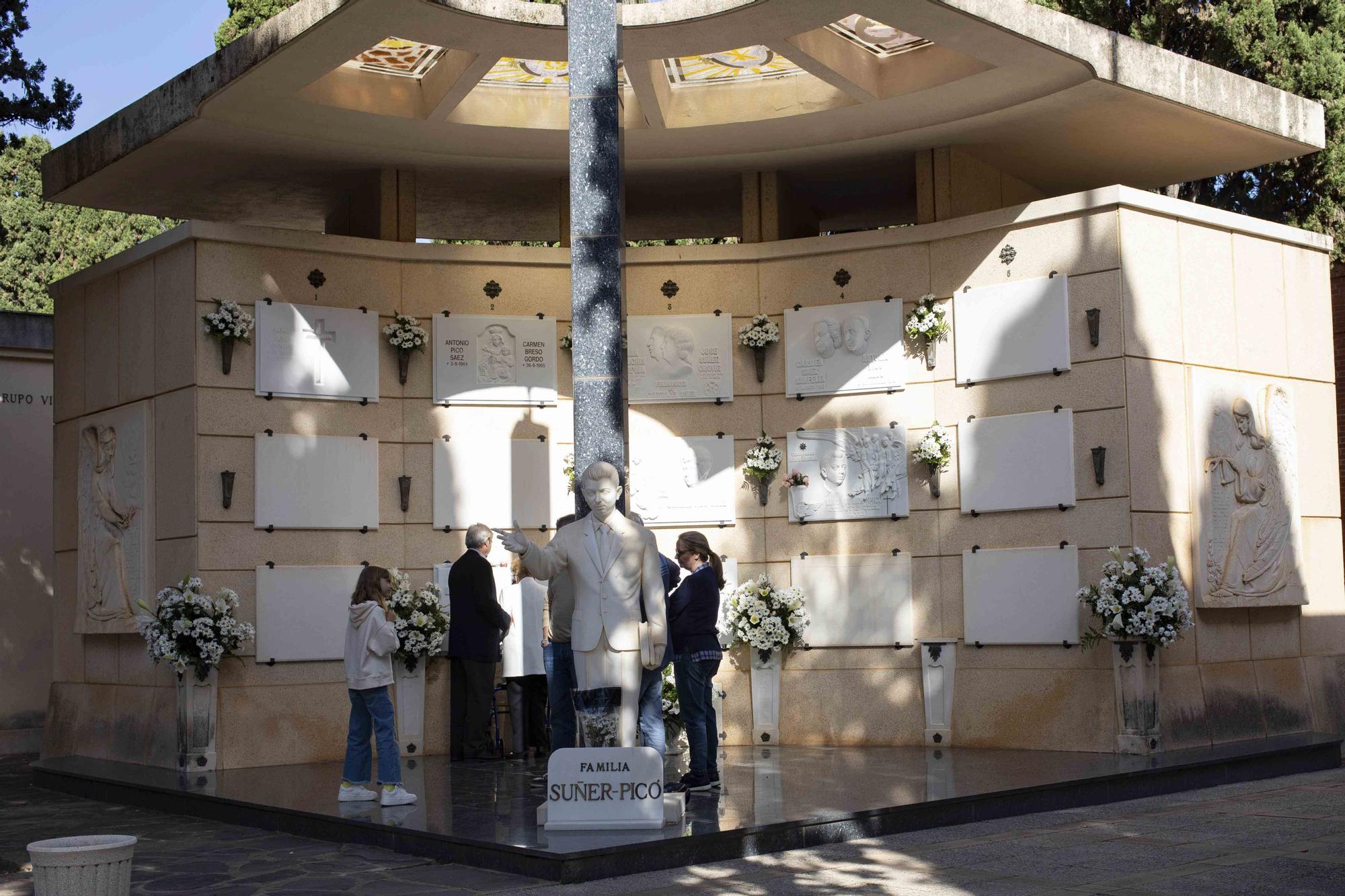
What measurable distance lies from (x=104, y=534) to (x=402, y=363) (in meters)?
2.57

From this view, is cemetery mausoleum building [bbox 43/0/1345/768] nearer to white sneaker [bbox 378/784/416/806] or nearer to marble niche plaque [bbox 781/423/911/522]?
marble niche plaque [bbox 781/423/911/522]

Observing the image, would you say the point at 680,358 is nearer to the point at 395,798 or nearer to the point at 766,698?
the point at 766,698

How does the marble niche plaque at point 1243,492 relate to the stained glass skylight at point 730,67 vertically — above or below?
below

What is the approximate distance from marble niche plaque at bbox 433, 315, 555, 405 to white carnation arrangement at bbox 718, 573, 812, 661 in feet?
6.94

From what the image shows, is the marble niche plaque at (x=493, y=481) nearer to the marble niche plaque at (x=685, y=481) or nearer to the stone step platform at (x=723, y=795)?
the marble niche plaque at (x=685, y=481)

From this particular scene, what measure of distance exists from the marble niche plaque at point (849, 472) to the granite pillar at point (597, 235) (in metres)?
3.68

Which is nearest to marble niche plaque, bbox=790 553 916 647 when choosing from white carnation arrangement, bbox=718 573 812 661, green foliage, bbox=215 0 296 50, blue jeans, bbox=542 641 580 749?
white carnation arrangement, bbox=718 573 812 661

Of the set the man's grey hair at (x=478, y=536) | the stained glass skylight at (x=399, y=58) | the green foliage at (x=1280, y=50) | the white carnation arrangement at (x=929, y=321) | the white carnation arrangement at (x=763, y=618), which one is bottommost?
the white carnation arrangement at (x=763, y=618)

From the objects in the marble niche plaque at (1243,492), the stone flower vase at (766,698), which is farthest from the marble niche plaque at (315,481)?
the marble niche plaque at (1243,492)

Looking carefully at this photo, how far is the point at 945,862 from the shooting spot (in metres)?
6.30

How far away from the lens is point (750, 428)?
11305mm

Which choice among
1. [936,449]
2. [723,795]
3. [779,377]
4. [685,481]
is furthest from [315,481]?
[936,449]

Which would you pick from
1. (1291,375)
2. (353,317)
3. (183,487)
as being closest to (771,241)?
(353,317)

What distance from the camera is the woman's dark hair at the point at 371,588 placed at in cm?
788
